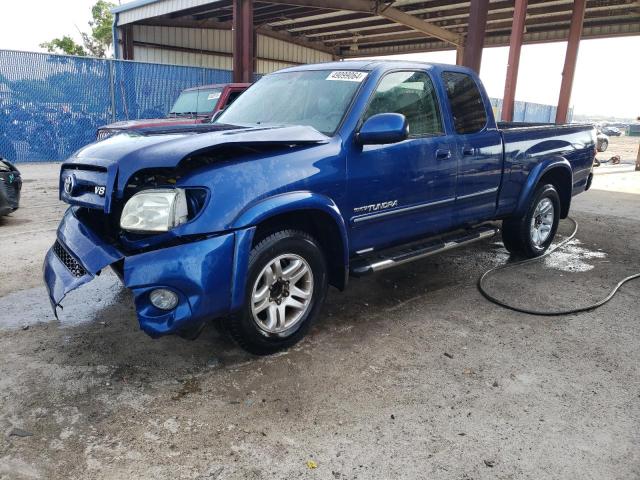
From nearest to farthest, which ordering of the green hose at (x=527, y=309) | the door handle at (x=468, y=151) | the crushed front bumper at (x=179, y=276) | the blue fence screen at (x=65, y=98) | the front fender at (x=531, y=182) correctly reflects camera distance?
the crushed front bumper at (x=179, y=276)
the green hose at (x=527, y=309)
the door handle at (x=468, y=151)
the front fender at (x=531, y=182)
the blue fence screen at (x=65, y=98)

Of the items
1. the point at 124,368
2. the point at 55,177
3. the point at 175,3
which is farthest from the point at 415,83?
the point at 175,3

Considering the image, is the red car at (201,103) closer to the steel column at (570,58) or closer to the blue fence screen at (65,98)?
the blue fence screen at (65,98)

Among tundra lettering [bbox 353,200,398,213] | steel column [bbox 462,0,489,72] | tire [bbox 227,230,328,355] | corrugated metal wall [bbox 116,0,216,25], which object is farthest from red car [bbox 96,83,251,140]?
corrugated metal wall [bbox 116,0,216,25]

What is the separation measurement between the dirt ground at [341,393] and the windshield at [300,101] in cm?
150

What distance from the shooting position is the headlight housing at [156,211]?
8.79ft

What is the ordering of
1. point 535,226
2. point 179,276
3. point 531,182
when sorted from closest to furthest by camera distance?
1. point 179,276
2. point 531,182
3. point 535,226

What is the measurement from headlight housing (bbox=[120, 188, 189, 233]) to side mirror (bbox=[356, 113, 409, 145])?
1288 mm

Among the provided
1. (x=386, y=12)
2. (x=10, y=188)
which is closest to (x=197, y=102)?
(x=10, y=188)

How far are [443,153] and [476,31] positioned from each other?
7539mm

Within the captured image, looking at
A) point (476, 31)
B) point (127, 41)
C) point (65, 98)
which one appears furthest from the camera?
point (127, 41)

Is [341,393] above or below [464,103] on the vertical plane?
below

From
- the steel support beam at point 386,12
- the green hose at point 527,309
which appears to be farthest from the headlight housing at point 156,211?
the steel support beam at point 386,12

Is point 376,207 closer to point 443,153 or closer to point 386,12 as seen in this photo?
point 443,153

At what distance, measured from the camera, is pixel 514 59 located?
40.9ft
